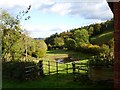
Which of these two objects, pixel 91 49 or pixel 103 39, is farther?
pixel 103 39

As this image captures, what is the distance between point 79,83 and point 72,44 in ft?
120

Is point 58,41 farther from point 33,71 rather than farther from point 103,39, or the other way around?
point 33,71

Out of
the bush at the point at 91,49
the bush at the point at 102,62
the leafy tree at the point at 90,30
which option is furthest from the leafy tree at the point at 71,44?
the bush at the point at 102,62

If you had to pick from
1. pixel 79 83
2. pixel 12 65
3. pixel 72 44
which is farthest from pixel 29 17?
pixel 72 44

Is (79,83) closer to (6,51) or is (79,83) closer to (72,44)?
(6,51)

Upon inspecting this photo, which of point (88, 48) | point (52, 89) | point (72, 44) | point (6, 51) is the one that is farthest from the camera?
point (72, 44)

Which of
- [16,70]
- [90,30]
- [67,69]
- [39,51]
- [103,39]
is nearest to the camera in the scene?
[16,70]

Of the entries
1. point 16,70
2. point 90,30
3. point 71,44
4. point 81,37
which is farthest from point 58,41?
point 16,70

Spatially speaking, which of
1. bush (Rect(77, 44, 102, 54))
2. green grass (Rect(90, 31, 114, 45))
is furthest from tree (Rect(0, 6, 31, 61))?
green grass (Rect(90, 31, 114, 45))

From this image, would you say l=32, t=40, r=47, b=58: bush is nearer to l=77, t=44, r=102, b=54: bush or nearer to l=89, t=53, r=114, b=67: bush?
l=77, t=44, r=102, b=54: bush

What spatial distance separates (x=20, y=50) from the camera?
27.5m

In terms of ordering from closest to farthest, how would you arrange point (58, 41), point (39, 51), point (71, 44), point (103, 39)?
point (39, 51)
point (103, 39)
point (71, 44)
point (58, 41)

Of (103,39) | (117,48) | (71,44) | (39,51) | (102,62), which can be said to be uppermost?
(103,39)

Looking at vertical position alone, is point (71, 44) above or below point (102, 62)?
above
